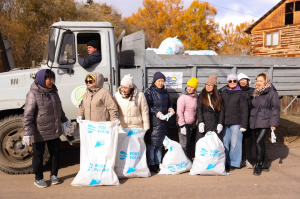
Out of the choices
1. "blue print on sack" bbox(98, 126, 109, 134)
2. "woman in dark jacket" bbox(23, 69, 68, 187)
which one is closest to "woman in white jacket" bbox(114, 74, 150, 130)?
"blue print on sack" bbox(98, 126, 109, 134)

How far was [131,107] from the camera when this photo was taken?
3.92 m

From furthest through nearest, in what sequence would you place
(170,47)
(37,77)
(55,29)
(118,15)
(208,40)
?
(208,40) → (118,15) → (170,47) → (55,29) → (37,77)

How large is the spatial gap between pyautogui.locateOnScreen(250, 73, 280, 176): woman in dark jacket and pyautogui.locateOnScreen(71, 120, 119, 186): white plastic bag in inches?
92.0

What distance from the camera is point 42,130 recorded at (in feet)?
11.4

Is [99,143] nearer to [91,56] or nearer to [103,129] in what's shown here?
[103,129]

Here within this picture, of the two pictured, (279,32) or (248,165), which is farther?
(279,32)

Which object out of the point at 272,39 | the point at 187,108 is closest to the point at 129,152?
the point at 187,108

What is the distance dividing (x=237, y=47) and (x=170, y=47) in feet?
111

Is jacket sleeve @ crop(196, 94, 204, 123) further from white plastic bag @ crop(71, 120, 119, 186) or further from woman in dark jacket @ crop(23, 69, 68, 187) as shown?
woman in dark jacket @ crop(23, 69, 68, 187)

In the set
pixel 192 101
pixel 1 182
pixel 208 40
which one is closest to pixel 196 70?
pixel 192 101

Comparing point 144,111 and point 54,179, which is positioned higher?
point 144,111

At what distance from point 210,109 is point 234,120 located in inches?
17.9

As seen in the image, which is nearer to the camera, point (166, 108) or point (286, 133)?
point (166, 108)

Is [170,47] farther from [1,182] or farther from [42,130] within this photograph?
[1,182]
